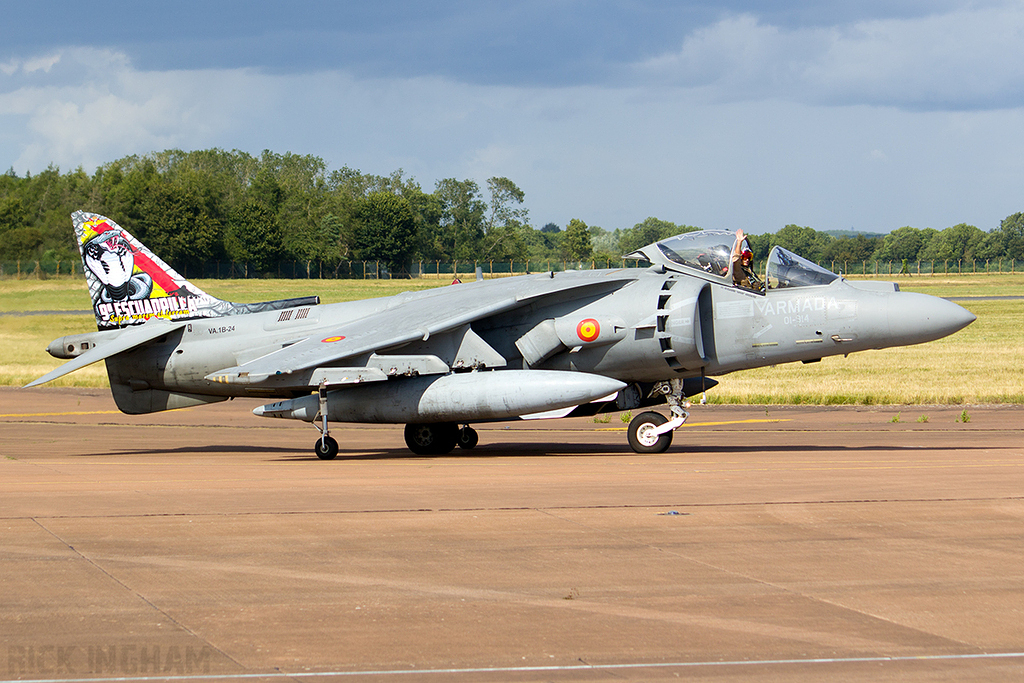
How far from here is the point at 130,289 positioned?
62.5 ft

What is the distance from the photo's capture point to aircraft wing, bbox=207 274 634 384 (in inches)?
623

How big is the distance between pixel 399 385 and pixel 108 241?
6.93 metres

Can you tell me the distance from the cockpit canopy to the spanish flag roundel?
1419mm

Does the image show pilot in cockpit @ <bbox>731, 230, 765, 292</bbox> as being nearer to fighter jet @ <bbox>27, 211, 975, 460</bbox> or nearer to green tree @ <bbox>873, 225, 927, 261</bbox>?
fighter jet @ <bbox>27, 211, 975, 460</bbox>

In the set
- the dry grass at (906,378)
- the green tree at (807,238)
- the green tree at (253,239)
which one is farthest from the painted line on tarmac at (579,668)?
the green tree at (253,239)

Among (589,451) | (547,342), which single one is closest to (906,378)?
(589,451)

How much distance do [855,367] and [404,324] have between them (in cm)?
2624

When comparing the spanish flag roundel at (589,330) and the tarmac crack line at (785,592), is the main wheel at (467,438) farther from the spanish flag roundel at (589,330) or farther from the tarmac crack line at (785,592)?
the tarmac crack line at (785,592)

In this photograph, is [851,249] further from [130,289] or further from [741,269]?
[130,289]

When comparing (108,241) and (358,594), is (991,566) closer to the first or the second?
(358,594)

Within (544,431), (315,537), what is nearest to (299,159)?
(544,431)

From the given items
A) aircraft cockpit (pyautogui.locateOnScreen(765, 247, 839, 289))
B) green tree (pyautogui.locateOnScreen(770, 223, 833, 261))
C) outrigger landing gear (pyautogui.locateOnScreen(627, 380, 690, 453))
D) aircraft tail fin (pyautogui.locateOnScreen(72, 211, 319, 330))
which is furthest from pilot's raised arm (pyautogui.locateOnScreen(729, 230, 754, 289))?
green tree (pyautogui.locateOnScreen(770, 223, 833, 261))

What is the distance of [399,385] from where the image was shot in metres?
16.4

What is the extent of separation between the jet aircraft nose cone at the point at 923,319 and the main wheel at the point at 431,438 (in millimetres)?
7603
